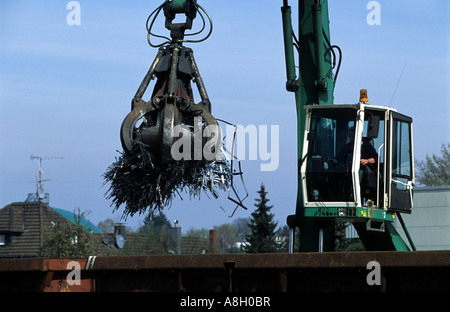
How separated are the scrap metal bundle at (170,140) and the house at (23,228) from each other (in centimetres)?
3331

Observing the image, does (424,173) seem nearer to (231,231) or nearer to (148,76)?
(148,76)

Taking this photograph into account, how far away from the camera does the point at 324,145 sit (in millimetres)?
9484

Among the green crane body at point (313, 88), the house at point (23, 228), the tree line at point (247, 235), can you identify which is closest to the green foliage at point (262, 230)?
the tree line at point (247, 235)

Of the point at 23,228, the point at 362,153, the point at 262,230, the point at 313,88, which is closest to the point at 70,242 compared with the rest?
the point at 23,228

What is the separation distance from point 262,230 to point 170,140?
3872cm

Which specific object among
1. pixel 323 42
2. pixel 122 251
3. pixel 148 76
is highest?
pixel 323 42

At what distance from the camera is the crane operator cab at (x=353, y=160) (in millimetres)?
9281

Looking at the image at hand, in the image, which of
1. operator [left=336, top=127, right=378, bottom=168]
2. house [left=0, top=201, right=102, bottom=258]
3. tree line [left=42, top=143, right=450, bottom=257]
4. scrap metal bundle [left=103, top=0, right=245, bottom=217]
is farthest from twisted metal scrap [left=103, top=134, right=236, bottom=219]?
house [left=0, top=201, right=102, bottom=258]

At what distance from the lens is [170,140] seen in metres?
8.38

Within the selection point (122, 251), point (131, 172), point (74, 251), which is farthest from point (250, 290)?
point (122, 251)

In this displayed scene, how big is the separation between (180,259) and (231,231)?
138m

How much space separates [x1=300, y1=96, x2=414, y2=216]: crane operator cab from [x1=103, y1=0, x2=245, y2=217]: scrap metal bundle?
1.14 meters

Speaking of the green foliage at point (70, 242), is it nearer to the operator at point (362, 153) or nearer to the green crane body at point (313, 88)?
the green crane body at point (313, 88)

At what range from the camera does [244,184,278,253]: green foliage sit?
45.3 meters
